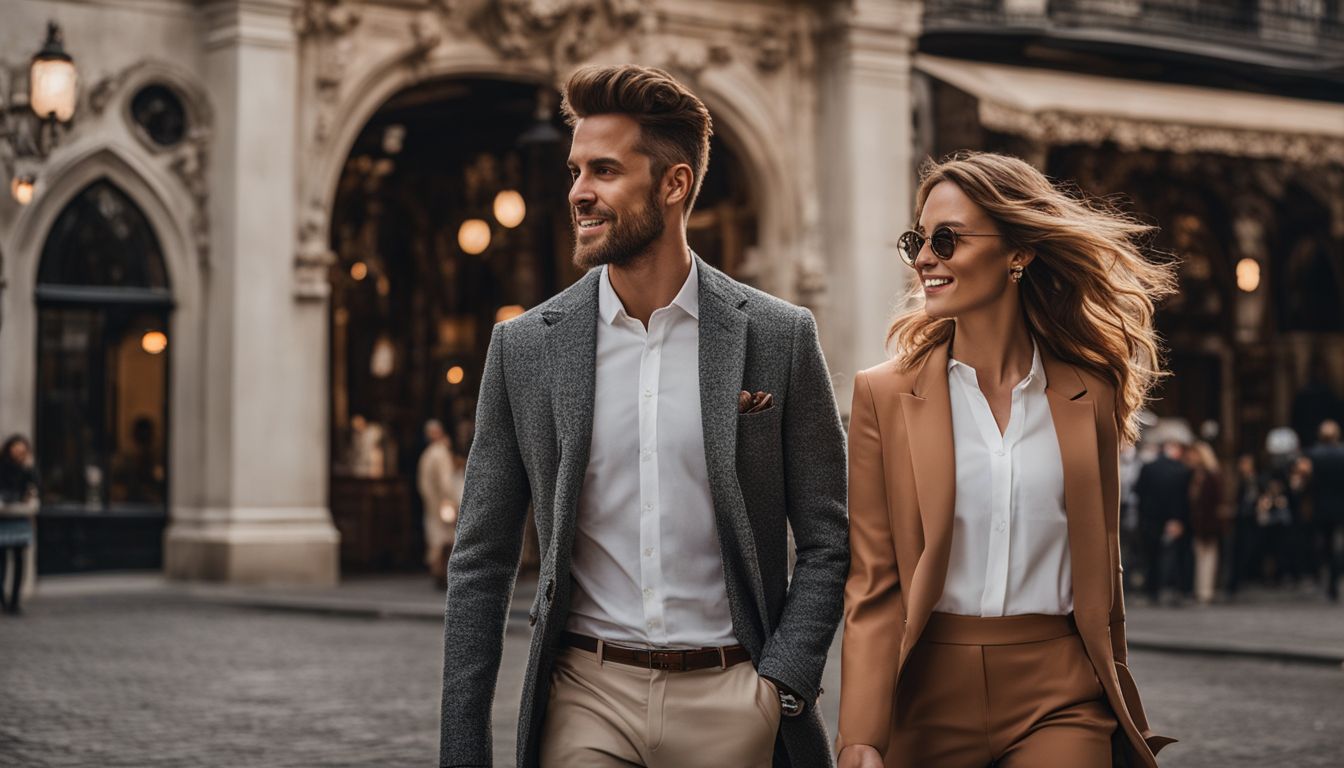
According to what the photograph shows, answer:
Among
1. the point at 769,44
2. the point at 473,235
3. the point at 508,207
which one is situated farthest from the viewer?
the point at 473,235

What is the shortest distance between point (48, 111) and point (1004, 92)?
1072 cm

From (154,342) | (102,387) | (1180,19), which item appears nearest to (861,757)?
(102,387)

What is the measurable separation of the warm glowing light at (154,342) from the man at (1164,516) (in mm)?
10078

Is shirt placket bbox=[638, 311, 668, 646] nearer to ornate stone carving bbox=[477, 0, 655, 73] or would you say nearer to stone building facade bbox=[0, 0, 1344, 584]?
stone building facade bbox=[0, 0, 1344, 584]

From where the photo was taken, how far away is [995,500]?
3.59 metres

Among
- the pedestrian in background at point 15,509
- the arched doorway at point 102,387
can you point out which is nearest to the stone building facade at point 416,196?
the arched doorway at point 102,387

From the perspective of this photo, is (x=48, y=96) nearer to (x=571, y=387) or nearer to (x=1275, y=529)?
(x=571, y=387)

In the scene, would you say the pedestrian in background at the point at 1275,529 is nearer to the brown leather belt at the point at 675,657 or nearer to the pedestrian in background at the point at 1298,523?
the pedestrian in background at the point at 1298,523

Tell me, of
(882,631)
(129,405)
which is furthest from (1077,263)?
(129,405)

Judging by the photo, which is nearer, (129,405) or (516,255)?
(129,405)

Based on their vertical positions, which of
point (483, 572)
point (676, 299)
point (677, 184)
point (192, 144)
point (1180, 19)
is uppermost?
point (1180, 19)

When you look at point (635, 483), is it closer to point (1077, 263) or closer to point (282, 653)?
point (1077, 263)

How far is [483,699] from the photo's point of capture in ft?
11.5

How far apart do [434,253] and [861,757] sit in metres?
23.5
